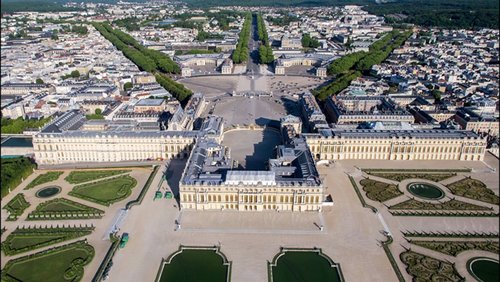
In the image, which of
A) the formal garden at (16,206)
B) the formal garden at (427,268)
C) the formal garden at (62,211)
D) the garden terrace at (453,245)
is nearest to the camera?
the formal garden at (427,268)

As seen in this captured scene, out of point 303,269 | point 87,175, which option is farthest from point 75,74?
point 303,269

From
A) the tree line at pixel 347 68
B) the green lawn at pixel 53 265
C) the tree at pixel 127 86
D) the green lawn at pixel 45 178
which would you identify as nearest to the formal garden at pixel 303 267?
the green lawn at pixel 53 265

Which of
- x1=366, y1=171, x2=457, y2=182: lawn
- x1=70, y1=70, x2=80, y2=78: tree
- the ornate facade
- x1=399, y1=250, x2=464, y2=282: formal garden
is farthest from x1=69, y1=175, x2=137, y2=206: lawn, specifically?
x1=70, y1=70, x2=80, y2=78: tree

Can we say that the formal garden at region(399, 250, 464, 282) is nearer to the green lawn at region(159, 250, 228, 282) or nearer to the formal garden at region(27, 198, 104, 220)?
the green lawn at region(159, 250, 228, 282)

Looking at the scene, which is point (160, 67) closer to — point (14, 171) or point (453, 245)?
point (14, 171)

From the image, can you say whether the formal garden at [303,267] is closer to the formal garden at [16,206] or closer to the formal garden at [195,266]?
the formal garden at [195,266]
